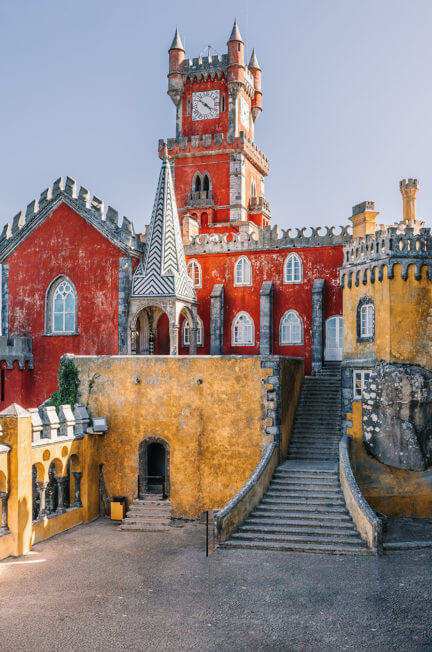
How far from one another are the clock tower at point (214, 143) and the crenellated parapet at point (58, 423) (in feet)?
73.7

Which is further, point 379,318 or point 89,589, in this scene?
point 379,318

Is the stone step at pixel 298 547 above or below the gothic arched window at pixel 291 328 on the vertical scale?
below

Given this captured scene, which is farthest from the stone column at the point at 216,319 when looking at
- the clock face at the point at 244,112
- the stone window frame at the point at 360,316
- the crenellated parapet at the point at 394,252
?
the clock face at the point at 244,112

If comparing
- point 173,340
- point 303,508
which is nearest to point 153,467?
point 173,340

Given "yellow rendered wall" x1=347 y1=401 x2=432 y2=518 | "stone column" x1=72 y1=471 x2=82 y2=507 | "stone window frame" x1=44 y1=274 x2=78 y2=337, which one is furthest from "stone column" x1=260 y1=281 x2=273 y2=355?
"stone column" x1=72 y1=471 x2=82 y2=507

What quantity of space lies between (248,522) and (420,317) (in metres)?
9.15

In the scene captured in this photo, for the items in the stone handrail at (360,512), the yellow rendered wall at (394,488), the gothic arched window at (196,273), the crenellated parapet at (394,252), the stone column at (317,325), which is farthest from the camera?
the gothic arched window at (196,273)

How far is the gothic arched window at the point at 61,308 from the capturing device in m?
27.5

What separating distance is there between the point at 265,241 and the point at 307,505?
1505 cm

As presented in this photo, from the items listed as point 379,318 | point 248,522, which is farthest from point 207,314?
point 248,522

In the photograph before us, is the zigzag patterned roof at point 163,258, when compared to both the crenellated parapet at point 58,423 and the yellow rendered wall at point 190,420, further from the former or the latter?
the crenellated parapet at point 58,423

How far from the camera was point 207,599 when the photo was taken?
39.3 ft

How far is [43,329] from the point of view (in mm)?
27812

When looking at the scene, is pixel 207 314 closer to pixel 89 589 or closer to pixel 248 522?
pixel 248 522
